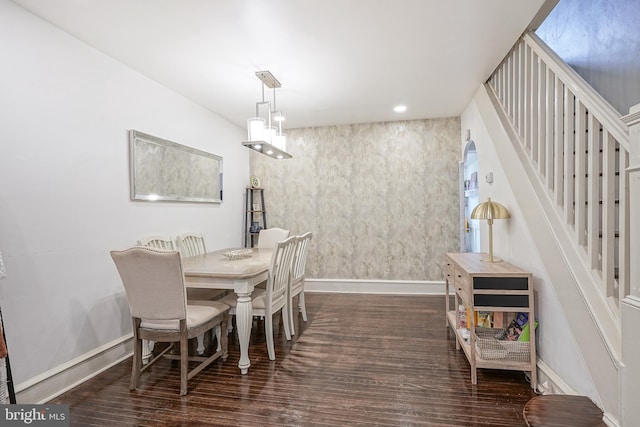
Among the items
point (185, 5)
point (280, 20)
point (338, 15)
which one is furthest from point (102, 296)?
point (338, 15)

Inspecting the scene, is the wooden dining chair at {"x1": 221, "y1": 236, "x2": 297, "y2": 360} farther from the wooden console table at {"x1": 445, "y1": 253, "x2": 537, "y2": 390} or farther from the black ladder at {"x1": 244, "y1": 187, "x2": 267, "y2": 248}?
the black ladder at {"x1": 244, "y1": 187, "x2": 267, "y2": 248}

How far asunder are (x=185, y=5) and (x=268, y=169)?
3.12 m

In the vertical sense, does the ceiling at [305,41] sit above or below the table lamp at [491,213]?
above

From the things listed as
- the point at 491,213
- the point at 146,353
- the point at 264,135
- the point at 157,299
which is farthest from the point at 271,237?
the point at 491,213

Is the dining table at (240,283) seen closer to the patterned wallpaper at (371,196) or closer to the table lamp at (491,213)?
the table lamp at (491,213)

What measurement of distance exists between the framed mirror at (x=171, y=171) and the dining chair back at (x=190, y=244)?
417 mm

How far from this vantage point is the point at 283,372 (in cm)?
242

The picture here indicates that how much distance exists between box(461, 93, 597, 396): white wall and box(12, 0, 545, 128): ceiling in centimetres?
95

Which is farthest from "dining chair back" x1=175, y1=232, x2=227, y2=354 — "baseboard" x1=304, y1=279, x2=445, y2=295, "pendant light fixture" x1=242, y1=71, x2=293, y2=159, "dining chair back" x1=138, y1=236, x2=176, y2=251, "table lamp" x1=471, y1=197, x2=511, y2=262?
"table lamp" x1=471, y1=197, x2=511, y2=262

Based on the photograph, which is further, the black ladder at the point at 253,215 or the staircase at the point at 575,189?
the black ladder at the point at 253,215

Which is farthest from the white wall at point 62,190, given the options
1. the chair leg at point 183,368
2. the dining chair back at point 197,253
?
the chair leg at point 183,368

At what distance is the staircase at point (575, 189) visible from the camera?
1445 mm

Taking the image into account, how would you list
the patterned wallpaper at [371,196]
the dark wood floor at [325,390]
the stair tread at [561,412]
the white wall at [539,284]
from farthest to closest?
the patterned wallpaper at [371,196]
the dark wood floor at [325,390]
the white wall at [539,284]
the stair tread at [561,412]

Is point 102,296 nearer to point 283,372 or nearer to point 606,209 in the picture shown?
point 283,372
